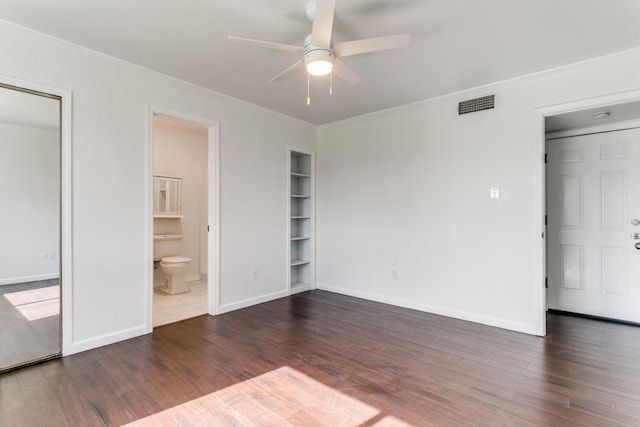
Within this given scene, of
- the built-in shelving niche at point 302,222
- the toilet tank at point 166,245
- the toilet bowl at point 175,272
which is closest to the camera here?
the toilet bowl at point 175,272

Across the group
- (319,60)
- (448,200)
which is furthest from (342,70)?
(448,200)

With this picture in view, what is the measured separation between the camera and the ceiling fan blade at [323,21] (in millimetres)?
1807

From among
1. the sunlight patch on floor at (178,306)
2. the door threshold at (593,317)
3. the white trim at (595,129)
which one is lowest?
the door threshold at (593,317)

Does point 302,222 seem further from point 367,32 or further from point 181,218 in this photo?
point 367,32

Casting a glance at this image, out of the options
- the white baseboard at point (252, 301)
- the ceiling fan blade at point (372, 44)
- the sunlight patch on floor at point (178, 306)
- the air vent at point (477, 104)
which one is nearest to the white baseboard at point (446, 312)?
the white baseboard at point (252, 301)

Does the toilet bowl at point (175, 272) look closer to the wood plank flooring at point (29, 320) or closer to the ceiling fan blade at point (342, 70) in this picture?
the wood plank flooring at point (29, 320)

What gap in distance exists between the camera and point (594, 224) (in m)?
3.71

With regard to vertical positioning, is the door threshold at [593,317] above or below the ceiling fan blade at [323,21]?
below

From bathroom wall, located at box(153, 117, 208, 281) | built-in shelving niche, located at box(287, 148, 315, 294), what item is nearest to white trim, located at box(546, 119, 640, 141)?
built-in shelving niche, located at box(287, 148, 315, 294)

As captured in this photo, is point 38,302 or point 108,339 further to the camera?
point 108,339

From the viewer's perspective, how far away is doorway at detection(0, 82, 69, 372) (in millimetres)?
2496

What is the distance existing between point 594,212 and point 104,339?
5.24 meters

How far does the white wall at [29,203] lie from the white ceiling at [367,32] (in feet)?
2.87

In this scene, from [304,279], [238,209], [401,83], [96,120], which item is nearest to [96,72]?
[96,120]
